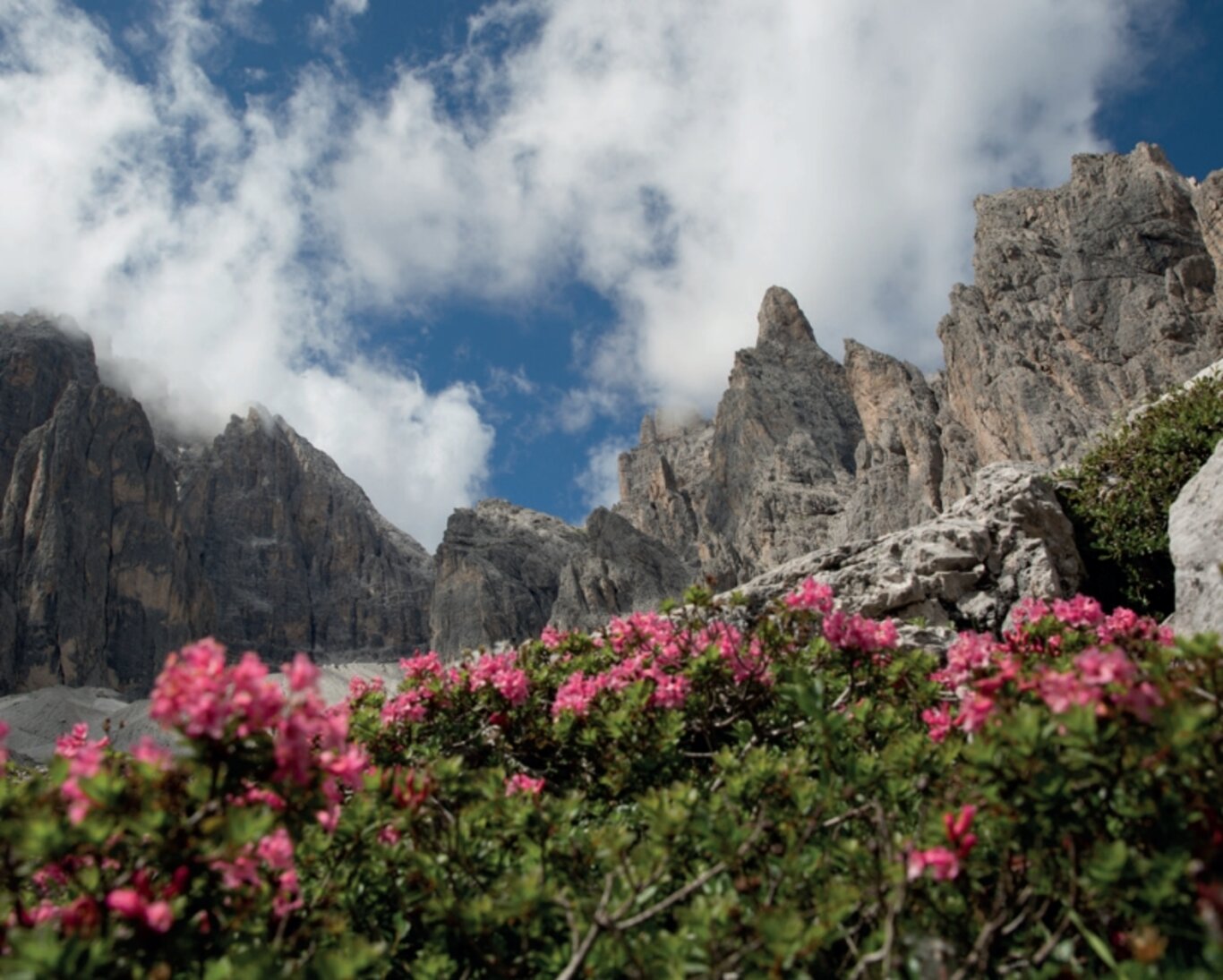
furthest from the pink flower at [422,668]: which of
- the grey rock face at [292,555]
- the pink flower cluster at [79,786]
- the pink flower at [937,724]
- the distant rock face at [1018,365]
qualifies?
the grey rock face at [292,555]

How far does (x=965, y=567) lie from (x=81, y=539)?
10835 centimetres

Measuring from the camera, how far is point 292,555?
13688cm

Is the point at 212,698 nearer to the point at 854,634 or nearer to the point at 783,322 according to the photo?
the point at 854,634

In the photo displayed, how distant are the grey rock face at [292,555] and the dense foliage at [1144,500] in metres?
122

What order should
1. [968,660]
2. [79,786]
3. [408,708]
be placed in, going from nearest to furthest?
[79,786] → [968,660] → [408,708]

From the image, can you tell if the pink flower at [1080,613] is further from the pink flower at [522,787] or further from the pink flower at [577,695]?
the pink flower at [522,787]

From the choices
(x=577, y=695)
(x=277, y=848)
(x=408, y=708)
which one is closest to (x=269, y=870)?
(x=277, y=848)

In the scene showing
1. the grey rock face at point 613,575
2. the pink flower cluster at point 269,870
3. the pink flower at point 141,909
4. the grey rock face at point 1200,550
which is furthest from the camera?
the grey rock face at point 613,575

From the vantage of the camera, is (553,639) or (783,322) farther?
(783,322)

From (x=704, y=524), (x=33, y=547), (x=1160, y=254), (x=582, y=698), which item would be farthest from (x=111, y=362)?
(x=582, y=698)

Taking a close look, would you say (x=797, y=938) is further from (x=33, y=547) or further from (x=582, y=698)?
(x=33, y=547)

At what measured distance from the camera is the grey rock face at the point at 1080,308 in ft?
191

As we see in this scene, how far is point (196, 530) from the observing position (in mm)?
133125

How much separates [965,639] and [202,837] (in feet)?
11.7
